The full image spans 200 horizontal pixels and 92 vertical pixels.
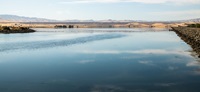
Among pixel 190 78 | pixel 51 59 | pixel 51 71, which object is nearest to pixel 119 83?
pixel 190 78

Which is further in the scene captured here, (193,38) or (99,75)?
(193,38)

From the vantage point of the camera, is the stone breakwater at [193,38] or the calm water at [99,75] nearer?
the calm water at [99,75]

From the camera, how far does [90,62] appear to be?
80.6ft

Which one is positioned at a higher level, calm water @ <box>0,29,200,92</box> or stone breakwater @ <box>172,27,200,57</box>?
calm water @ <box>0,29,200,92</box>

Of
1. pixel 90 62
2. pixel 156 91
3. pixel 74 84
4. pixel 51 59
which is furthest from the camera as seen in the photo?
pixel 51 59

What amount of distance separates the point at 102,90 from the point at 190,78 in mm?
5709

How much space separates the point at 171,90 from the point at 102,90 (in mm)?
3067

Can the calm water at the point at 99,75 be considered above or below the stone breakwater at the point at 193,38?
above

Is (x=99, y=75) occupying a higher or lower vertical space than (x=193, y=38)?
higher

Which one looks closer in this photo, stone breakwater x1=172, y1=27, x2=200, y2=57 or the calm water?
the calm water

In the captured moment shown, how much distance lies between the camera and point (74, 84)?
1611cm

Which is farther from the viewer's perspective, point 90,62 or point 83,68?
point 90,62

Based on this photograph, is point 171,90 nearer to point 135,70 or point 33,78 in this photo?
point 135,70

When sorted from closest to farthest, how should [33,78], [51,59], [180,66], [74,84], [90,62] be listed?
[74,84], [33,78], [180,66], [90,62], [51,59]
